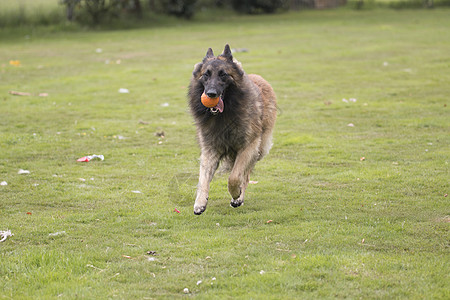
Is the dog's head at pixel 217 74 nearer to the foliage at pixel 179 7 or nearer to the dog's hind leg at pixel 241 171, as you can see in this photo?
the dog's hind leg at pixel 241 171

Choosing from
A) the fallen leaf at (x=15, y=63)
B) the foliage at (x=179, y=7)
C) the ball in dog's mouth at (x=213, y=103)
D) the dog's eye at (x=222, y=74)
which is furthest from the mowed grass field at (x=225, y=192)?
the foliage at (x=179, y=7)

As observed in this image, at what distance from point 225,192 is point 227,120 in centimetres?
128

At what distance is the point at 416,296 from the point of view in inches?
185

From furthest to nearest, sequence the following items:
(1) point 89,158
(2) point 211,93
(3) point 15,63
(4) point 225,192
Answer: (3) point 15,63 < (1) point 89,158 < (4) point 225,192 < (2) point 211,93

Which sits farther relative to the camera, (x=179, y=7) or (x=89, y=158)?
(x=179, y=7)

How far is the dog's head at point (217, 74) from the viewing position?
6859mm

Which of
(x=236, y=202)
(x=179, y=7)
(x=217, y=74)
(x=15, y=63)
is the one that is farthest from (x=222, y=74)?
(x=179, y=7)

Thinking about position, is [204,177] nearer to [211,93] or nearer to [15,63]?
[211,93]

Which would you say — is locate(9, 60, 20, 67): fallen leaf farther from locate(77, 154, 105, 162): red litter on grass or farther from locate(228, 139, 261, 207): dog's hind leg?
locate(228, 139, 261, 207): dog's hind leg

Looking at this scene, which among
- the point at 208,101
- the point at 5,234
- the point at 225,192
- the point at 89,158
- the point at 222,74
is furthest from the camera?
the point at 89,158

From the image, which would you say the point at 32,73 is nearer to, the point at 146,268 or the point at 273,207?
the point at 273,207

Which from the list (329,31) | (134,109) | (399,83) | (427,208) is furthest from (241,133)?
(329,31)

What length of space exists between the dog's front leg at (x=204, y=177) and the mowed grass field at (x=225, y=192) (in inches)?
7.0

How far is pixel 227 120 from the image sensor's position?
7238 millimetres
